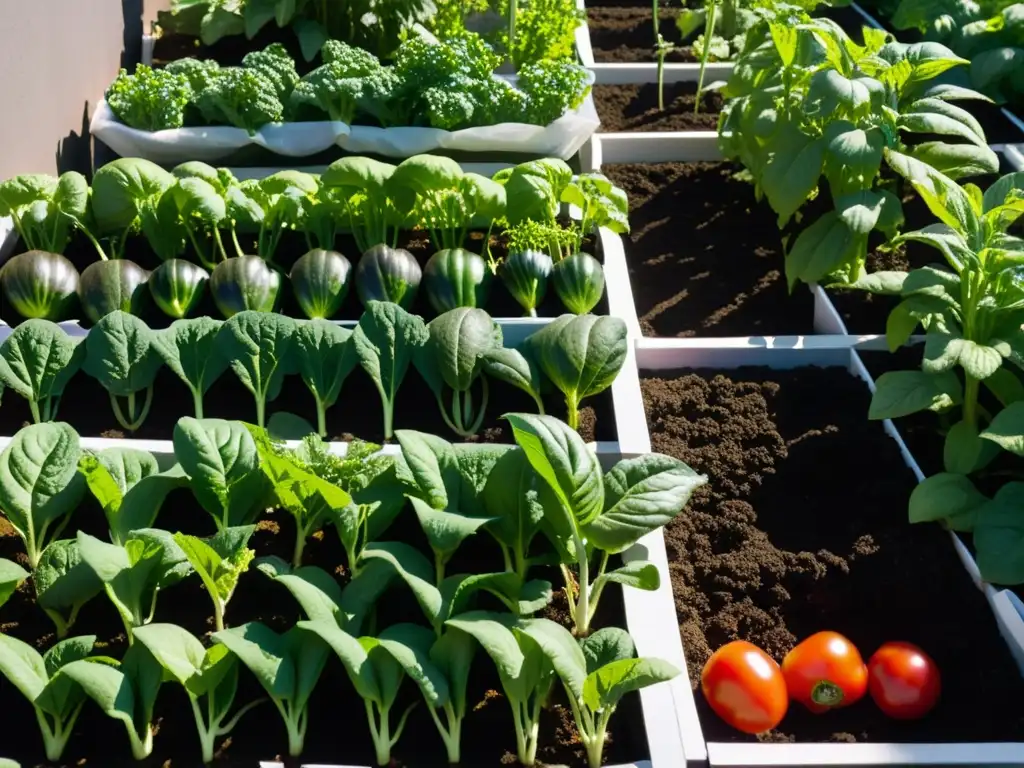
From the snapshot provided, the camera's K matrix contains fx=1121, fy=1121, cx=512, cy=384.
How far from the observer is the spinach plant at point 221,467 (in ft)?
6.31

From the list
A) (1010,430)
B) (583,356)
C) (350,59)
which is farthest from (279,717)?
(350,59)

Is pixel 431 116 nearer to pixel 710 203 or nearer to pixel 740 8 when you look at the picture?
pixel 710 203

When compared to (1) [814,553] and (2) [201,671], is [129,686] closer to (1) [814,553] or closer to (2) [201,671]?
(2) [201,671]

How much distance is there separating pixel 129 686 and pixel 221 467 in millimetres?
425

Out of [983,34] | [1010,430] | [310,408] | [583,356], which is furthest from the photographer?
[983,34]

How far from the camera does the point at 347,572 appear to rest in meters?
1.98

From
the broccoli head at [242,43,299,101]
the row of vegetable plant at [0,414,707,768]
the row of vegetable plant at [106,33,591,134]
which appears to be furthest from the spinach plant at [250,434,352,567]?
the broccoli head at [242,43,299,101]

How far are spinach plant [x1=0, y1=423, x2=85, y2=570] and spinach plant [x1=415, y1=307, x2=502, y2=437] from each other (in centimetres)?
70

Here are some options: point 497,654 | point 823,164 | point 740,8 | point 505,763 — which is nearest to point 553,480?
point 497,654

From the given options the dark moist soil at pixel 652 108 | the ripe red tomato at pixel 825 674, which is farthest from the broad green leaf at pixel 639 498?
the dark moist soil at pixel 652 108

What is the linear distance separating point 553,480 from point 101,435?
3.47ft

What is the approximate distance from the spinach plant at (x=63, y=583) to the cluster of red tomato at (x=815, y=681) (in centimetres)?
101

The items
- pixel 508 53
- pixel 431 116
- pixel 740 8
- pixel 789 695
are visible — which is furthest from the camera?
pixel 740 8

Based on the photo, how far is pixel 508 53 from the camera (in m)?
3.48
